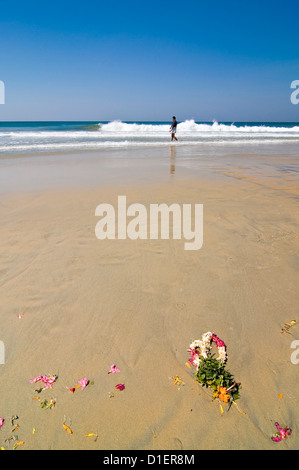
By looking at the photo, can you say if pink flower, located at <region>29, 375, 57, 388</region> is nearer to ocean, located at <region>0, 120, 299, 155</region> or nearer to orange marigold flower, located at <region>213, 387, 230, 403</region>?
orange marigold flower, located at <region>213, 387, 230, 403</region>

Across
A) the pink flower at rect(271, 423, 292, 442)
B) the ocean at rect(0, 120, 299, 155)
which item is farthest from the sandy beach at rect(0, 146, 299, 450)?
the ocean at rect(0, 120, 299, 155)

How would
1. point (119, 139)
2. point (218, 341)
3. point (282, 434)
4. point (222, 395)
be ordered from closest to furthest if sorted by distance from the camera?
1. point (282, 434)
2. point (222, 395)
3. point (218, 341)
4. point (119, 139)

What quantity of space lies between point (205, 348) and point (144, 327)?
1.90 feet

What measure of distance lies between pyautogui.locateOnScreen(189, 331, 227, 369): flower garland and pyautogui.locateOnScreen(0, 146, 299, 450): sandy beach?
0.07 m

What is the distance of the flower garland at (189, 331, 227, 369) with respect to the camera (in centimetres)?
212

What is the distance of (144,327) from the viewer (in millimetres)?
2459

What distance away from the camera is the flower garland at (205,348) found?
2115 mm

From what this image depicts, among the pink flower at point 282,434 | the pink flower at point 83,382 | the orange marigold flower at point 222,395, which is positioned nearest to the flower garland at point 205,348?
the orange marigold flower at point 222,395

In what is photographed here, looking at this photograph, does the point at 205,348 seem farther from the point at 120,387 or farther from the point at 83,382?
the point at 83,382

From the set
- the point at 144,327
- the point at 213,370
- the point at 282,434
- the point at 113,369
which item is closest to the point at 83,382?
the point at 113,369

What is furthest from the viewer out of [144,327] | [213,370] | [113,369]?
[144,327]

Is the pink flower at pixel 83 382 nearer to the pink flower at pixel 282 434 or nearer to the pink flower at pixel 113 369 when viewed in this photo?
the pink flower at pixel 113 369

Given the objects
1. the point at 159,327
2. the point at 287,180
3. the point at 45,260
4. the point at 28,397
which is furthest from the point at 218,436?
the point at 287,180

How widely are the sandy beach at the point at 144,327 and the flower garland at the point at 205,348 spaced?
65 millimetres
